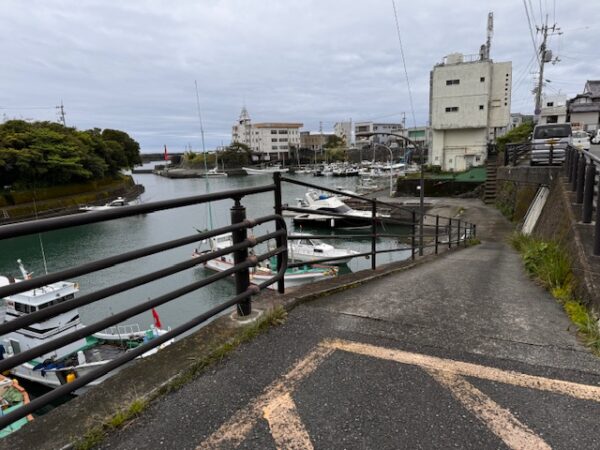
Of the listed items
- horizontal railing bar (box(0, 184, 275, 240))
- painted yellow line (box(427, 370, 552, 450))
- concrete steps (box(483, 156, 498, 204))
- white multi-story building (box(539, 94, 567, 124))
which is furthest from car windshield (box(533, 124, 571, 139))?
white multi-story building (box(539, 94, 567, 124))

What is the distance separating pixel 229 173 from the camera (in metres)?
103

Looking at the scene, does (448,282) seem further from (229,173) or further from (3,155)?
(229,173)

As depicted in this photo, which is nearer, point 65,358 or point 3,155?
point 65,358

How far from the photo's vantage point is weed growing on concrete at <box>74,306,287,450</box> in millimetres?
1669

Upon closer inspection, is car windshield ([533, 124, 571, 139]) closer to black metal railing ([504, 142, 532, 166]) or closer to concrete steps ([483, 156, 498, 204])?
black metal railing ([504, 142, 532, 166])

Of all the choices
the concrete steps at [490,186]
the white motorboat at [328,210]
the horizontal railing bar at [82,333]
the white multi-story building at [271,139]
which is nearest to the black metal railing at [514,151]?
the concrete steps at [490,186]

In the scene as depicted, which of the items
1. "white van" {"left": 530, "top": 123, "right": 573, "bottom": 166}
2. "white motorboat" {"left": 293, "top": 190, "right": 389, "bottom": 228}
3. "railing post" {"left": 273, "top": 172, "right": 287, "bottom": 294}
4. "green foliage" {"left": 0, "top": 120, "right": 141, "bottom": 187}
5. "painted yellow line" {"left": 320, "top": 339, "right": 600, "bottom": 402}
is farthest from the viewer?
"green foliage" {"left": 0, "top": 120, "right": 141, "bottom": 187}

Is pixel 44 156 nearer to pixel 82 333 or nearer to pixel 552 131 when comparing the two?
pixel 552 131

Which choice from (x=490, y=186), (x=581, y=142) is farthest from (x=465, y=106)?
(x=581, y=142)

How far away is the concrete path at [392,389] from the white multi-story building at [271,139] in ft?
380

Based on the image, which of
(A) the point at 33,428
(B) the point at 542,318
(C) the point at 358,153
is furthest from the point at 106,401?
(C) the point at 358,153

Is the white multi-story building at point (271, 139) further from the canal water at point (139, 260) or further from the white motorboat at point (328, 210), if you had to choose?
the white motorboat at point (328, 210)

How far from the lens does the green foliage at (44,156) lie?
127 feet

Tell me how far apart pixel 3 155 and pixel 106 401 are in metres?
45.2
